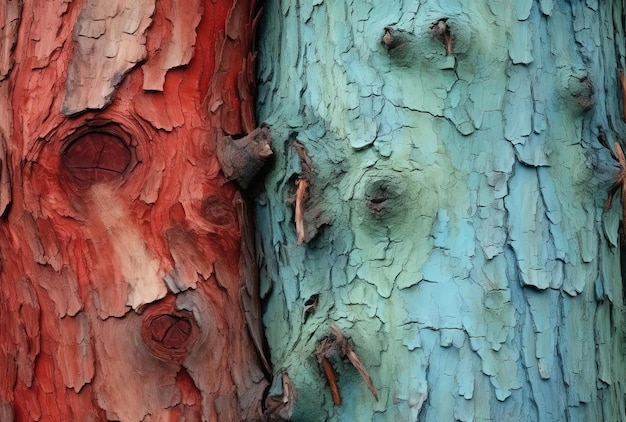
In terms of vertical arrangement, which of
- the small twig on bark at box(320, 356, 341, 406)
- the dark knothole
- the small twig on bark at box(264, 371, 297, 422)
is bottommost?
the small twig on bark at box(264, 371, 297, 422)

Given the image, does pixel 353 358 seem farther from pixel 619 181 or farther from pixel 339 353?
pixel 619 181

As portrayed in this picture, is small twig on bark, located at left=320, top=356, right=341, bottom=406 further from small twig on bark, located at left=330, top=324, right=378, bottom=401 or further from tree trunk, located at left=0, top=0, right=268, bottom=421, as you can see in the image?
tree trunk, located at left=0, top=0, right=268, bottom=421

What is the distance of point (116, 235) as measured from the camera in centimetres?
137

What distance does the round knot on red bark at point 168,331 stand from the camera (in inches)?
52.6

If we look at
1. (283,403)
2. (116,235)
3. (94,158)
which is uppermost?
(94,158)

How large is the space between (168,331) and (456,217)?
0.52 m

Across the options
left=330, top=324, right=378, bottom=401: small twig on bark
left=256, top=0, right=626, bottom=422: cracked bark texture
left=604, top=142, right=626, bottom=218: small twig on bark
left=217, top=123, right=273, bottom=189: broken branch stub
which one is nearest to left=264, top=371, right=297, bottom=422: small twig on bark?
left=256, top=0, right=626, bottom=422: cracked bark texture

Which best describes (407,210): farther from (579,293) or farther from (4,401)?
(4,401)

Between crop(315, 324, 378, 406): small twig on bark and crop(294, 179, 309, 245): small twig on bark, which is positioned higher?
crop(294, 179, 309, 245): small twig on bark

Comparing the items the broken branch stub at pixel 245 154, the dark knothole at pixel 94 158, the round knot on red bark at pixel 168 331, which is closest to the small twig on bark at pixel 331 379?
the round knot on red bark at pixel 168 331

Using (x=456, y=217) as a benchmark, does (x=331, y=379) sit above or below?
below

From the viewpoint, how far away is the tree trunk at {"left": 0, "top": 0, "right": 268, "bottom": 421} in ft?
4.42

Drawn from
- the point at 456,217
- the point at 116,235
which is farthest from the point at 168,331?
the point at 456,217

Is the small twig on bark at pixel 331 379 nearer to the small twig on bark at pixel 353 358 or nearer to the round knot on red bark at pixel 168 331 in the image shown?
the small twig on bark at pixel 353 358
